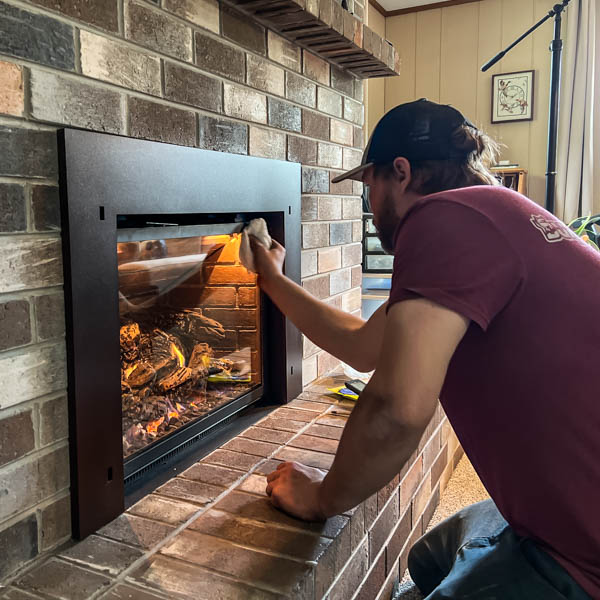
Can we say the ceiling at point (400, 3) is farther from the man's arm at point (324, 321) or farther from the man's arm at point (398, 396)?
the man's arm at point (398, 396)

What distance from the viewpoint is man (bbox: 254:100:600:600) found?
2.75ft

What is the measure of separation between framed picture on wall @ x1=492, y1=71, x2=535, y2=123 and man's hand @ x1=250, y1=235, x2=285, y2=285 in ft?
11.5

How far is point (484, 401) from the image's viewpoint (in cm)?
95

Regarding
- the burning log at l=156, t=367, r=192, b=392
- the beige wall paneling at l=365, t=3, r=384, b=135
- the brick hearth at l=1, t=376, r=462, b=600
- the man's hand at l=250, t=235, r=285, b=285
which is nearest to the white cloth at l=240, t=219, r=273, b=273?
the man's hand at l=250, t=235, r=285, b=285

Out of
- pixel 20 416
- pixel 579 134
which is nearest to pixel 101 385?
pixel 20 416

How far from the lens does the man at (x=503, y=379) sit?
2.75ft

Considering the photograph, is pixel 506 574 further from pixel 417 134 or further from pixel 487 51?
pixel 487 51

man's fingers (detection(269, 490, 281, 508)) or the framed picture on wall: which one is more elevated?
the framed picture on wall

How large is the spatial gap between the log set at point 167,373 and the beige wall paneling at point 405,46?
12.4ft

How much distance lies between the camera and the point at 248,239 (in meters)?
1.67

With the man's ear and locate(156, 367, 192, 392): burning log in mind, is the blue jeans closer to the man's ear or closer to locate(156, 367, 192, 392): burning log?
the man's ear

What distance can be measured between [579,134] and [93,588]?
435 cm

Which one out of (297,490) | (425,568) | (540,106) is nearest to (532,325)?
(297,490)

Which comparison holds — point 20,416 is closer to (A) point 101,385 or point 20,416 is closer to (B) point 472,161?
(A) point 101,385
